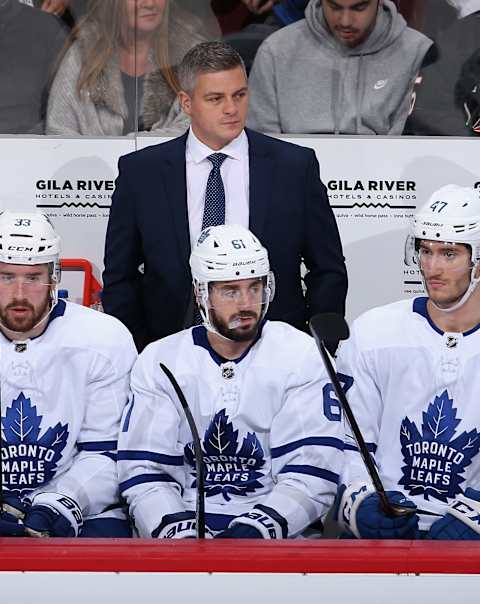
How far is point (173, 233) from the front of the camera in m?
4.20

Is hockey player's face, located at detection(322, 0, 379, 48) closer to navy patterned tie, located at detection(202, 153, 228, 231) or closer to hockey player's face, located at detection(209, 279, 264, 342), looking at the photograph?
navy patterned tie, located at detection(202, 153, 228, 231)

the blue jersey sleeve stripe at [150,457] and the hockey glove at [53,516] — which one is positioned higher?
the blue jersey sleeve stripe at [150,457]

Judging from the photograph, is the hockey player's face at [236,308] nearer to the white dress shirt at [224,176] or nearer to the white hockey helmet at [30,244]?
the white hockey helmet at [30,244]

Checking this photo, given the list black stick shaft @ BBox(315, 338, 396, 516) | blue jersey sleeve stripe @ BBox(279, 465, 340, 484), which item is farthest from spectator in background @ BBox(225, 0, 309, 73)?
black stick shaft @ BBox(315, 338, 396, 516)

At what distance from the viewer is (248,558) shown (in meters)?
2.52

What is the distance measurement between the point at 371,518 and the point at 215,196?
1.55 meters

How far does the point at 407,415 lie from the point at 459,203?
58 cm

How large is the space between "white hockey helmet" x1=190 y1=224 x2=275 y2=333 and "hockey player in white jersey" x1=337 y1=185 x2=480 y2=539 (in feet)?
1.03

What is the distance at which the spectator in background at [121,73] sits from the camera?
5.13 m

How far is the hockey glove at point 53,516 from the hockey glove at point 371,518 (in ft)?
2.09

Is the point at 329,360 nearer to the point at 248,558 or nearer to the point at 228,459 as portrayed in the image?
the point at 248,558

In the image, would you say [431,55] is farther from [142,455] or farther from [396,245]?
[142,455]

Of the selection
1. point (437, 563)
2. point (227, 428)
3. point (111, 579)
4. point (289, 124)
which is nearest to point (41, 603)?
point (111, 579)

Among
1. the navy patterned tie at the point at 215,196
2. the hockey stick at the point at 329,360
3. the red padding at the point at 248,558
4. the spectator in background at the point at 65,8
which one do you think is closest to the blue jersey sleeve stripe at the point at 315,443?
the hockey stick at the point at 329,360
